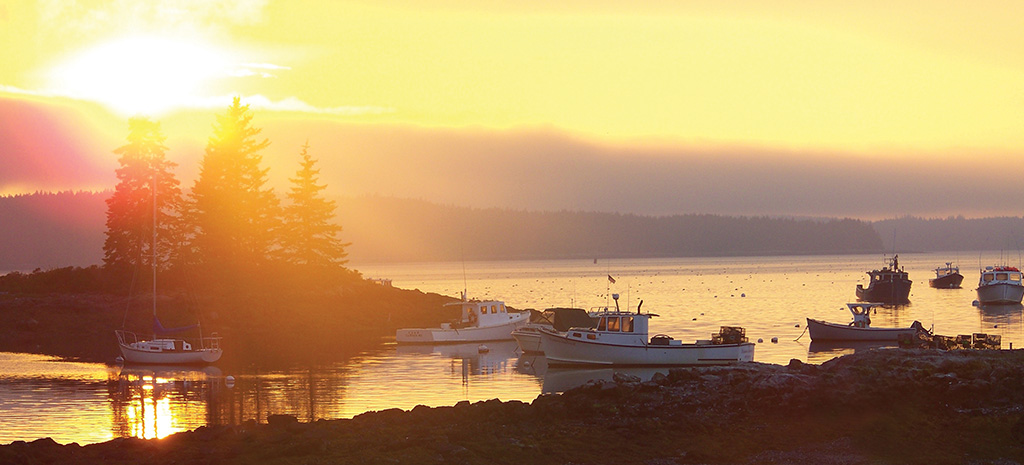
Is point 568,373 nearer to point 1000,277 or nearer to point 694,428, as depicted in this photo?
point 694,428

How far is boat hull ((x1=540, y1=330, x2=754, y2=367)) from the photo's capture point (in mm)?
43688

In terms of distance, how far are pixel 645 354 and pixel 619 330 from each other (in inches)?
63.1

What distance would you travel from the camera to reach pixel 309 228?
80625 millimetres

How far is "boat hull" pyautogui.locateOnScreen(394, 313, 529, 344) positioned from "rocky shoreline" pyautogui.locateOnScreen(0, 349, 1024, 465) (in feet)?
108

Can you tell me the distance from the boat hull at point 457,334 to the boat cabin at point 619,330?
586 inches

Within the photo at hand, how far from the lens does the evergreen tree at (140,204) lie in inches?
2859

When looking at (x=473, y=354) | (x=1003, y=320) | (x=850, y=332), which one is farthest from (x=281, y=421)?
(x=1003, y=320)

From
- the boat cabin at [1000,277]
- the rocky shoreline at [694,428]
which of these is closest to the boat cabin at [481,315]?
the rocky shoreline at [694,428]

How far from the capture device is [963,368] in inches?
944

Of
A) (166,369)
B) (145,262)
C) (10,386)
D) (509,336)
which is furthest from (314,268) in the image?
(10,386)

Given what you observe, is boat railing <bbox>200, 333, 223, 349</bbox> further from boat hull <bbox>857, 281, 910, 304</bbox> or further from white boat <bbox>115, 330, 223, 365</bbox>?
boat hull <bbox>857, 281, 910, 304</bbox>

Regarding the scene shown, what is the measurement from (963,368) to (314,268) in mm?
60716

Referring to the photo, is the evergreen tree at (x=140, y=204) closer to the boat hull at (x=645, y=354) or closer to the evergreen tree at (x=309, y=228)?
the evergreen tree at (x=309, y=228)

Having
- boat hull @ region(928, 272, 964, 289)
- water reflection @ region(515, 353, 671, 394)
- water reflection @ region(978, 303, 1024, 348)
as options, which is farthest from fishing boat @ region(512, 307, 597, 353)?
boat hull @ region(928, 272, 964, 289)
